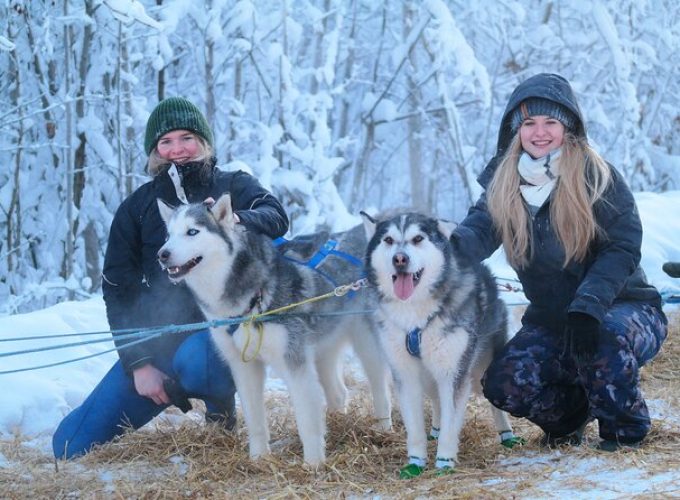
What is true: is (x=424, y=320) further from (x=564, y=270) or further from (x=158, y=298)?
(x=158, y=298)

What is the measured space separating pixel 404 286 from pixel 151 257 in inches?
48.2

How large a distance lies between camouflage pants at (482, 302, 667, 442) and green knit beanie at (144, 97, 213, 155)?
1540 mm

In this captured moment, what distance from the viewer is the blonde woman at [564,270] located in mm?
2643

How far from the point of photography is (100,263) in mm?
7762

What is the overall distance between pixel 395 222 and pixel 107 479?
1.41 m

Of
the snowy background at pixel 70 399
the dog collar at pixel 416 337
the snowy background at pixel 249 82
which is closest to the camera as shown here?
the snowy background at pixel 70 399

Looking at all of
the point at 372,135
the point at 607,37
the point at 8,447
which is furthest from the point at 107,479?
the point at 607,37

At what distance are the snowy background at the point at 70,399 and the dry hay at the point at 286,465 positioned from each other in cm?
6

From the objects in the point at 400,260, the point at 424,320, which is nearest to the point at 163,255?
the point at 400,260

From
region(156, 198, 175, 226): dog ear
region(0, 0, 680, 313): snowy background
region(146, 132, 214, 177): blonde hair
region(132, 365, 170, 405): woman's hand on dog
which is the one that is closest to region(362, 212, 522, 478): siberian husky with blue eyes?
region(156, 198, 175, 226): dog ear

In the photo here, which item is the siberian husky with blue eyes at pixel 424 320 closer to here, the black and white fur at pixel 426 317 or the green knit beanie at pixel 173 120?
the black and white fur at pixel 426 317

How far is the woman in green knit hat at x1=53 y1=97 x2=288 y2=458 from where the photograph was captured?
10.8ft

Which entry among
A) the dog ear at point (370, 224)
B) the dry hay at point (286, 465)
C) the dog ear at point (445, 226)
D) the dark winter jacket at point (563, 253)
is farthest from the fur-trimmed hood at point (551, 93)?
the dry hay at point (286, 465)

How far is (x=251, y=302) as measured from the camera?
298 centimetres
